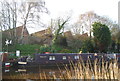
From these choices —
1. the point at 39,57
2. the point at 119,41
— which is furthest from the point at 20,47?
the point at 119,41

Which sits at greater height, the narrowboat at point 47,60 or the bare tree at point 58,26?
the bare tree at point 58,26

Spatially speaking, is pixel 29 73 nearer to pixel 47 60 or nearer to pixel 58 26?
pixel 47 60

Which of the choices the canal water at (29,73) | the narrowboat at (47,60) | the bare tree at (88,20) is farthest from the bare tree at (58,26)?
the canal water at (29,73)

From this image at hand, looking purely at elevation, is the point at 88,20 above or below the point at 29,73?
above

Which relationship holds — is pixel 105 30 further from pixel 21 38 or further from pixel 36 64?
pixel 21 38

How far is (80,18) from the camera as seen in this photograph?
16891 mm

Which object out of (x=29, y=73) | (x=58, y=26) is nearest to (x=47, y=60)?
(x=29, y=73)

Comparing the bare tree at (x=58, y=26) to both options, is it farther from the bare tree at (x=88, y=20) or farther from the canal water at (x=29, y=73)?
the canal water at (x=29, y=73)

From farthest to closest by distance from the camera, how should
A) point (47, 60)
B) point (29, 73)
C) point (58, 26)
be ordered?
point (58, 26)
point (47, 60)
point (29, 73)

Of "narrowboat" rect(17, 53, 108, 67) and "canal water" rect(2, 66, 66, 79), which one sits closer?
"canal water" rect(2, 66, 66, 79)

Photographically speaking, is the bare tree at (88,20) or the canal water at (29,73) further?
the bare tree at (88,20)

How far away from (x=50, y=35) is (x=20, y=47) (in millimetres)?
3889

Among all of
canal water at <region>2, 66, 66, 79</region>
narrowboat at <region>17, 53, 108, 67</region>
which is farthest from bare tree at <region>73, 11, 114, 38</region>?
canal water at <region>2, 66, 66, 79</region>

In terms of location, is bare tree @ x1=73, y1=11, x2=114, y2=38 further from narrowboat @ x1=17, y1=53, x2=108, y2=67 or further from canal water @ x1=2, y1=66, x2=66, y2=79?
canal water @ x1=2, y1=66, x2=66, y2=79
